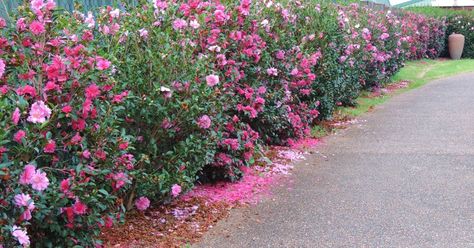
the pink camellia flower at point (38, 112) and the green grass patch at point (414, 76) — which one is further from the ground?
the pink camellia flower at point (38, 112)

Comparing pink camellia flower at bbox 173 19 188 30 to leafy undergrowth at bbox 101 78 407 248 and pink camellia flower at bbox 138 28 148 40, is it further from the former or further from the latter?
leafy undergrowth at bbox 101 78 407 248

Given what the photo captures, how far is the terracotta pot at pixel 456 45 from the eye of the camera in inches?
875

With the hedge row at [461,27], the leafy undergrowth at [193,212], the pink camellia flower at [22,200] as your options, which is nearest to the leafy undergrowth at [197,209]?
the leafy undergrowth at [193,212]

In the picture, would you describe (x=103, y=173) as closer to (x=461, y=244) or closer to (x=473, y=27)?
(x=461, y=244)

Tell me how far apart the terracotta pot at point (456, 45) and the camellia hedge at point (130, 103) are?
54.4 feet

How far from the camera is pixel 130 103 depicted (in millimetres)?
3965

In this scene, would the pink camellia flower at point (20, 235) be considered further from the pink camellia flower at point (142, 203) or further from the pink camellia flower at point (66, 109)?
the pink camellia flower at point (142, 203)

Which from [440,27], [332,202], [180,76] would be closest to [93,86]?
[180,76]

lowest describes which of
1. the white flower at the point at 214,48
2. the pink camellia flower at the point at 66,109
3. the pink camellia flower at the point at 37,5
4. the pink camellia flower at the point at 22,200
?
the pink camellia flower at the point at 22,200

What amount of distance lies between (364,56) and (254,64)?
4.65 m

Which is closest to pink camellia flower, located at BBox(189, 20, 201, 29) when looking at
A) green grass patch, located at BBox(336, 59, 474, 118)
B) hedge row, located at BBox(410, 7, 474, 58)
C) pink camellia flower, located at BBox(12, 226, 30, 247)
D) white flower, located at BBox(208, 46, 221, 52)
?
white flower, located at BBox(208, 46, 221, 52)

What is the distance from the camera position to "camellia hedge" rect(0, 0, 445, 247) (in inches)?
111

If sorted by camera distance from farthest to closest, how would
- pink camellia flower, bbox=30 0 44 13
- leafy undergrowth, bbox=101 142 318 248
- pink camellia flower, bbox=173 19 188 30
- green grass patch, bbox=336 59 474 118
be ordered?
1. green grass patch, bbox=336 59 474 118
2. pink camellia flower, bbox=173 19 188 30
3. leafy undergrowth, bbox=101 142 318 248
4. pink camellia flower, bbox=30 0 44 13

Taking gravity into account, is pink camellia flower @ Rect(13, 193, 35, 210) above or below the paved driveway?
above
